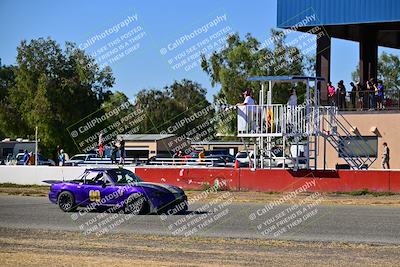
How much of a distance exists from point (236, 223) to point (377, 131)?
1811cm

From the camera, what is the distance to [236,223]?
1970 cm

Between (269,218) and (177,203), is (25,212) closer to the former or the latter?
(177,203)

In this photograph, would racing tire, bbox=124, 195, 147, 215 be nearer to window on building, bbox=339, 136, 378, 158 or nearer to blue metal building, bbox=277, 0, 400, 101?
window on building, bbox=339, 136, 378, 158

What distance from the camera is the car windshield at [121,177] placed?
23.2 m

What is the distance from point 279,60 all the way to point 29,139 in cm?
2241

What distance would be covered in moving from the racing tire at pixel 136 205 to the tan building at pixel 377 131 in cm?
1582

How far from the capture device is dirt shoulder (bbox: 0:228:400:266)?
12953mm

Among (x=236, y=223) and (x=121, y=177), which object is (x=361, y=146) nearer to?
(x=121, y=177)

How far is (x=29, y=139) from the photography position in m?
68.3

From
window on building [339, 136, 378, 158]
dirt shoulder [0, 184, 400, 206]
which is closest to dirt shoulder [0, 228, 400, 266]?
dirt shoulder [0, 184, 400, 206]

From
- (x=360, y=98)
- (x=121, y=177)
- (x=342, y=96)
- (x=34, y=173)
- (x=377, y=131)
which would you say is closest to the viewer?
(x=121, y=177)

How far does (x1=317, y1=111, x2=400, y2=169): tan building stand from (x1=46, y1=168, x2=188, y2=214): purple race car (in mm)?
15146

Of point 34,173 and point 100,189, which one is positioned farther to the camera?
point 34,173

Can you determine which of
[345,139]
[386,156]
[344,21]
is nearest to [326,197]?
[386,156]
